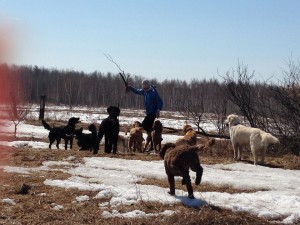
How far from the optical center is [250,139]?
1270cm

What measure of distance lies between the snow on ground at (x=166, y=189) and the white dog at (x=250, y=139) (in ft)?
3.26

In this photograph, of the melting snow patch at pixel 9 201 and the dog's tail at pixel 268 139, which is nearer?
the melting snow patch at pixel 9 201

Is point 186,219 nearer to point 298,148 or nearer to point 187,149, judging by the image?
point 187,149

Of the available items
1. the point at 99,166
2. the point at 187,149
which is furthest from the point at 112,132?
the point at 187,149

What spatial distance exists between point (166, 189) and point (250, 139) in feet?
17.6

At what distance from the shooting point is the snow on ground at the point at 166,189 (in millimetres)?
6828

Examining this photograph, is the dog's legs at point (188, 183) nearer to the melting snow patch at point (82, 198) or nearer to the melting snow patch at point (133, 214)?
the melting snow patch at point (133, 214)

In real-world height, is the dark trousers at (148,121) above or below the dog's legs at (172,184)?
above

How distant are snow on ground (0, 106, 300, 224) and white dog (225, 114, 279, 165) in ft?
3.26

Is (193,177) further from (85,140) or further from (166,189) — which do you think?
(85,140)

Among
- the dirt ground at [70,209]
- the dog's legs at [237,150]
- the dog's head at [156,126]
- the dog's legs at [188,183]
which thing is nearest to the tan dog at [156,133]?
the dog's head at [156,126]

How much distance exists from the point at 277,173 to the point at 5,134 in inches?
322

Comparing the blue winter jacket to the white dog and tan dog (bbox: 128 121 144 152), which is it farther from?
tan dog (bbox: 128 121 144 152)

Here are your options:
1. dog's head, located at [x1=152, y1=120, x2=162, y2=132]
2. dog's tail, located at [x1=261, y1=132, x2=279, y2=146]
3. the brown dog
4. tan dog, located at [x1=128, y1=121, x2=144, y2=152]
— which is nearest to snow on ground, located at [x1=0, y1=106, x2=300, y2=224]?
the brown dog
